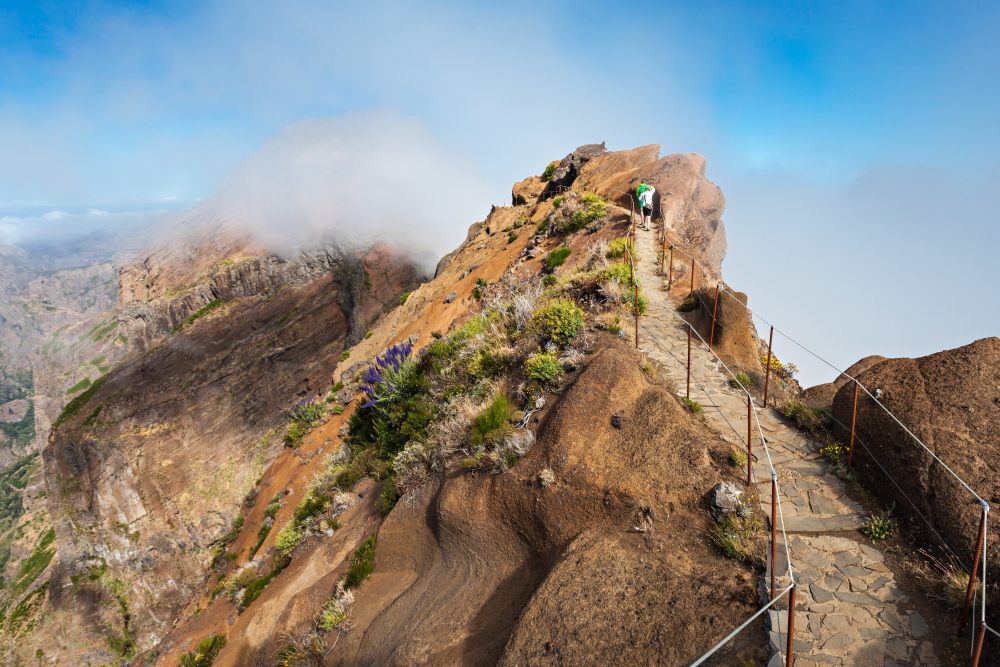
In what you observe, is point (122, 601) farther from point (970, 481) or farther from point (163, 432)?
point (970, 481)

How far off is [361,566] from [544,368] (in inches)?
186

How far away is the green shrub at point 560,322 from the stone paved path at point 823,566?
2.24 meters

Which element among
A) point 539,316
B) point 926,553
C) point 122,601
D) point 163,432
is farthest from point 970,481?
point 163,432

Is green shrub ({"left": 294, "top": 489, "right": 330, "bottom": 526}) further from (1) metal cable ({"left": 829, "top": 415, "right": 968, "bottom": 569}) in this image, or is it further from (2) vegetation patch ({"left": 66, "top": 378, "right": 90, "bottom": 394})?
(2) vegetation patch ({"left": 66, "top": 378, "right": 90, "bottom": 394})

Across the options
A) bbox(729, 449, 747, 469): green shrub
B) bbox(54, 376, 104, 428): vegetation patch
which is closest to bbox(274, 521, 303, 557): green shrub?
bbox(729, 449, 747, 469): green shrub

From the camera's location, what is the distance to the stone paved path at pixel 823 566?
4.05 m

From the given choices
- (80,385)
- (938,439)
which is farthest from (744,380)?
(80,385)

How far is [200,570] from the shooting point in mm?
38125

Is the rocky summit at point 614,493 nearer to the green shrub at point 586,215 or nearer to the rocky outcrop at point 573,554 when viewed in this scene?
the rocky outcrop at point 573,554

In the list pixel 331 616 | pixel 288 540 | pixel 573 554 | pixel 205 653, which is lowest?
pixel 205 653

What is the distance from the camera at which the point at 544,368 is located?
8273mm

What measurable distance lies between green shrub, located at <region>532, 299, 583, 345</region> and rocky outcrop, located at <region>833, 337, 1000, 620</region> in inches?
175

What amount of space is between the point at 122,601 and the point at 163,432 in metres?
14.5

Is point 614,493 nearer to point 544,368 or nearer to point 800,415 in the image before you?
point 544,368
